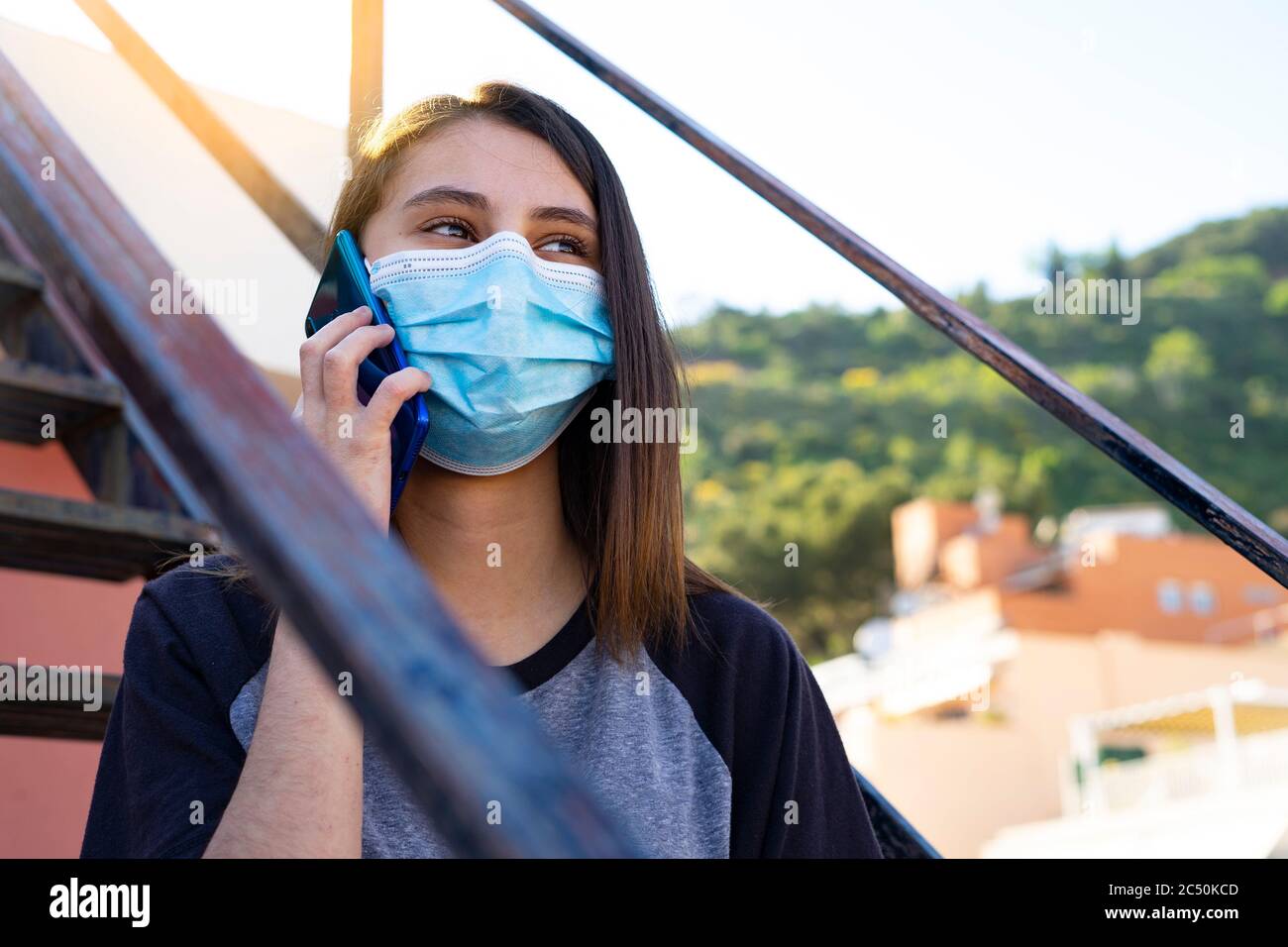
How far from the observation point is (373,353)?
1.77 m

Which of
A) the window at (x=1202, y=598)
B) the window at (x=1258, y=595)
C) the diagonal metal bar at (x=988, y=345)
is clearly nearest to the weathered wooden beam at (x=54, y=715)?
the diagonal metal bar at (x=988, y=345)

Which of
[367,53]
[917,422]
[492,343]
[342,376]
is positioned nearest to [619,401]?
[492,343]

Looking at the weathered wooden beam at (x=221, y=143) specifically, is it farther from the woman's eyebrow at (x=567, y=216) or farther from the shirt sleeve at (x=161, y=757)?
the shirt sleeve at (x=161, y=757)

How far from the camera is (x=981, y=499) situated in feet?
129

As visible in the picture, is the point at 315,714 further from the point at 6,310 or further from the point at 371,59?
the point at 6,310

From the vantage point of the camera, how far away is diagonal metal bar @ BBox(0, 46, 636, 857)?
0.54 metres

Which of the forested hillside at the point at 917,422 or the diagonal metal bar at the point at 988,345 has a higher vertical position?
the forested hillside at the point at 917,422

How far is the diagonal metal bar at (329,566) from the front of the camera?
54cm

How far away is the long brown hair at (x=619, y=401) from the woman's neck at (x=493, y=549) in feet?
0.18

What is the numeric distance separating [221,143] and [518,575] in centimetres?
115

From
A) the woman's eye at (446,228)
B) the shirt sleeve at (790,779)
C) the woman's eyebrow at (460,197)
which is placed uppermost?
the woman's eyebrow at (460,197)

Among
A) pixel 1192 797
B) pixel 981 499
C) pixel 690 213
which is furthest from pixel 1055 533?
pixel 690 213

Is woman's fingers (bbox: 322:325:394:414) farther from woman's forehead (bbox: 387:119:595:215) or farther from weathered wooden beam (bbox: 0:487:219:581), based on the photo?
weathered wooden beam (bbox: 0:487:219:581)
